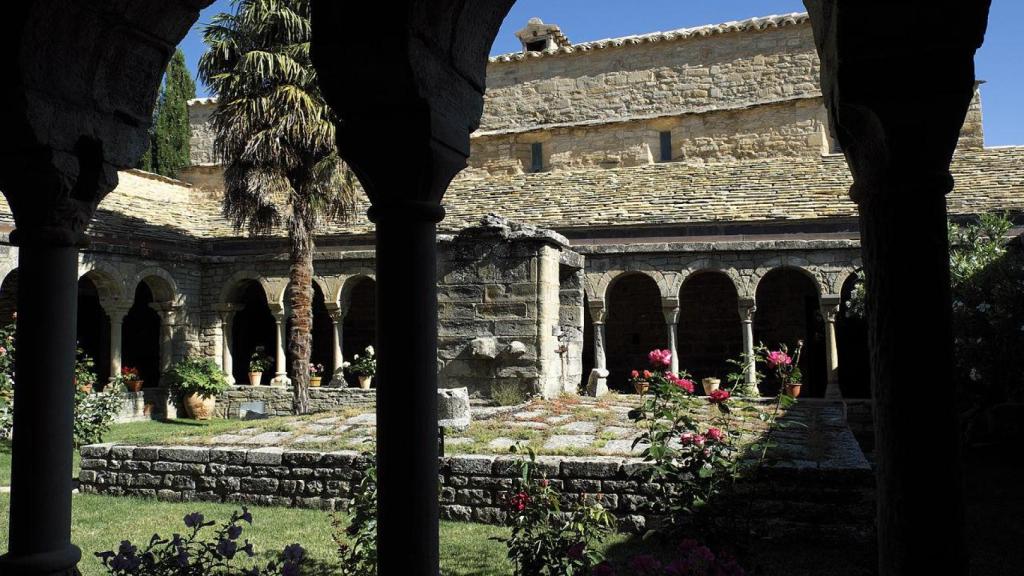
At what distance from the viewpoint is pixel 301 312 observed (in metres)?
13.2

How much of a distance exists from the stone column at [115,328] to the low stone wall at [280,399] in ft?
6.70

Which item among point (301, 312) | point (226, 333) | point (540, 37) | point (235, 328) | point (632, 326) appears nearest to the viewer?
point (301, 312)

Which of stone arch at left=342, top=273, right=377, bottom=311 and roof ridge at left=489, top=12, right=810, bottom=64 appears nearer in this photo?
stone arch at left=342, top=273, right=377, bottom=311

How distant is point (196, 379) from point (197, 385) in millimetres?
121

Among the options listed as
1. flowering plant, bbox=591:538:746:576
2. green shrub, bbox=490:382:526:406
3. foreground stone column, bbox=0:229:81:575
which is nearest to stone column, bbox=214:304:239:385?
green shrub, bbox=490:382:526:406

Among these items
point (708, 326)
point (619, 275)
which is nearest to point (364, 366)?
point (619, 275)

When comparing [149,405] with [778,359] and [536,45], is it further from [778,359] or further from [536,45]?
[778,359]

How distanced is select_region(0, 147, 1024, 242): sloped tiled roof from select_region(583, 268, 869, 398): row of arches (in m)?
1.44

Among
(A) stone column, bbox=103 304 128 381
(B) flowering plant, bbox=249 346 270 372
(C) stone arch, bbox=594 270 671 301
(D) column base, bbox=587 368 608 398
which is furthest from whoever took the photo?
(B) flowering plant, bbox=249 346 270 372

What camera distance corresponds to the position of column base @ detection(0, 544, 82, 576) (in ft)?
8.49

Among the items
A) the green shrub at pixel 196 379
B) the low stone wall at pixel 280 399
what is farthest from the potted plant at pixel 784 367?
the green shrub at pixel 196 379

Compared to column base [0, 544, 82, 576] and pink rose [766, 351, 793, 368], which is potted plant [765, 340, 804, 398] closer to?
pink rose [766, 351, 793, 368]

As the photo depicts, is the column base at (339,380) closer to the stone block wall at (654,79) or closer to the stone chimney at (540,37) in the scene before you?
the stone block wall at (654,79)

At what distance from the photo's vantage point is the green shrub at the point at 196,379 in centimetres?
1516
